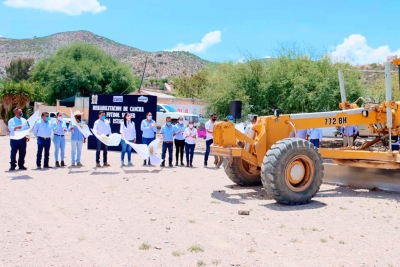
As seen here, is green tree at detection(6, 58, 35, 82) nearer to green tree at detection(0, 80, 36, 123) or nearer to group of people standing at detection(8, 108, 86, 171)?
green tree at detection(0, 80, 36, 123)

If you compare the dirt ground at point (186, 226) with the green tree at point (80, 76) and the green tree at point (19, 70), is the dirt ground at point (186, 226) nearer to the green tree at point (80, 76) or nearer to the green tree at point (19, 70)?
the green tree at point (80, 76)

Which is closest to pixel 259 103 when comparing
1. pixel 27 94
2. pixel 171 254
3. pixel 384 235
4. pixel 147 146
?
pixel 147 146

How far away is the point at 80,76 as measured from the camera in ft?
161

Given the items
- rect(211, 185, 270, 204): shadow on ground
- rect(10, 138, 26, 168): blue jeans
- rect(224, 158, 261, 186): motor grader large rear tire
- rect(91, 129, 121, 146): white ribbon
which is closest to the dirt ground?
rect(211, 185, 270, 204): shadow on ground

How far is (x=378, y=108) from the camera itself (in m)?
10.4

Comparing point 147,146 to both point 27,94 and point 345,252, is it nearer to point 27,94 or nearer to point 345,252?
point 345,252

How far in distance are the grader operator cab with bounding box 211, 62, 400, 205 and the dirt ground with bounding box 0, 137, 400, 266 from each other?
14.9 inches

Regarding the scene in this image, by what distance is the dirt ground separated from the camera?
19.0ft

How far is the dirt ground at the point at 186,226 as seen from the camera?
579 centimetres

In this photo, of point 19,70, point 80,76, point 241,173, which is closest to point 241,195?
point 241,173

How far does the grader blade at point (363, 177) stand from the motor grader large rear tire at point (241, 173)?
191 centimetres

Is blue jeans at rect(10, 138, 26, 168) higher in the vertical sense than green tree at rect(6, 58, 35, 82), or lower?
lower

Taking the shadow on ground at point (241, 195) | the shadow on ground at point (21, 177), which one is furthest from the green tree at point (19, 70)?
the shadow on ground at point (241, 195)

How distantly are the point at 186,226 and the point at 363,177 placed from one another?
17.6 ft
